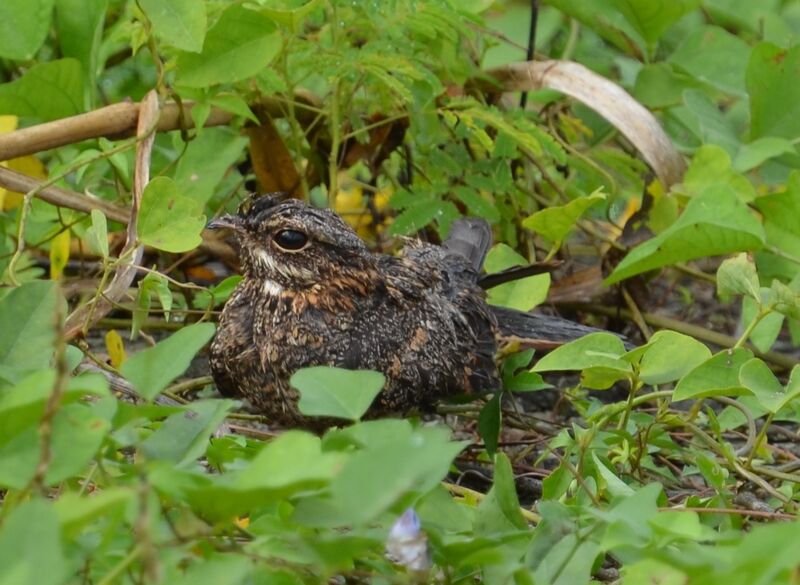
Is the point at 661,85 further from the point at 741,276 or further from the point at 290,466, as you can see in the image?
the point at 290,466

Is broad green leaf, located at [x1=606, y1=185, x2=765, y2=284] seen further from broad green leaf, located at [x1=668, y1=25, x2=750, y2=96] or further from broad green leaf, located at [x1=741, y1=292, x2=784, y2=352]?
broad green leaf, located at [x1=668, y1=25, x2=750, y2=96]

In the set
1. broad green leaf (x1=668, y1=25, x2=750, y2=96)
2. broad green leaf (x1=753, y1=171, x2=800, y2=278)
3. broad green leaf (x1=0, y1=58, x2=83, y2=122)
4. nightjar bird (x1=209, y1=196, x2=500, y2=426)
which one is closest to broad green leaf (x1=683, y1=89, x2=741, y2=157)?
broad green leaf (x1=668, y1=25, x2=750, y2=96)

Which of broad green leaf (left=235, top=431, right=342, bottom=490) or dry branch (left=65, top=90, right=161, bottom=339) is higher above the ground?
broad green leaf (left=235, top=431, right=342, bottom=490)

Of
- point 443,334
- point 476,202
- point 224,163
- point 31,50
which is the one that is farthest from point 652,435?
point 31,50

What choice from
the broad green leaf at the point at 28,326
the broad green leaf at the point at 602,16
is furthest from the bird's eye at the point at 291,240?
the broad green leaf at the point at 602,16

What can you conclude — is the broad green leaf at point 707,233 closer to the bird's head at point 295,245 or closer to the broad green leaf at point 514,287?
the broad green leaf at point 514,287

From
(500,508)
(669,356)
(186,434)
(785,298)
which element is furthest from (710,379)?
(186,434)

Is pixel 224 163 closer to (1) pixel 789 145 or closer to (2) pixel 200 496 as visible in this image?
(1) pixel 789 145
